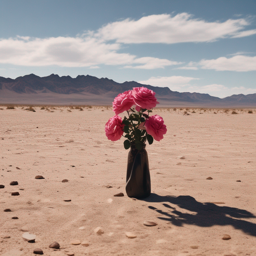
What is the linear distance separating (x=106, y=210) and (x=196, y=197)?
113 cm

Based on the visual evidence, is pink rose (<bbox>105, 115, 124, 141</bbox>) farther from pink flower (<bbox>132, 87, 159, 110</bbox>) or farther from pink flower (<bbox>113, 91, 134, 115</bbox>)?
pink flower (<bbox>132, 87, 159, 110</bbox>)

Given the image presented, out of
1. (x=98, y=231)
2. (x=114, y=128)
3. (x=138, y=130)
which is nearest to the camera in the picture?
(x=98, y=231)

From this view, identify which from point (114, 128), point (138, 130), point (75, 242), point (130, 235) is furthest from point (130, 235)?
point (114, 128)

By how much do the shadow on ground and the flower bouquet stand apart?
0.24 meters

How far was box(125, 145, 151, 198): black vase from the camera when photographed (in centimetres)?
313

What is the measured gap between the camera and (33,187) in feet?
12.1

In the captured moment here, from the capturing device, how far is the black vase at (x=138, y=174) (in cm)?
313

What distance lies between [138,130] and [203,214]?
111cm

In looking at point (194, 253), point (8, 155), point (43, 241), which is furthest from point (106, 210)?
point (8, 155)

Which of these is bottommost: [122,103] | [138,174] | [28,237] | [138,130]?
[28,237]

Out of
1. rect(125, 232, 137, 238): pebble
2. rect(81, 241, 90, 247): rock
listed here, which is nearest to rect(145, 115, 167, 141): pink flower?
rect(125, 232, 137, 238): pebble

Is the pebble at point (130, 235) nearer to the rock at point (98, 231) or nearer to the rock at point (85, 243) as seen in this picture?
the rock at point (98, 231)

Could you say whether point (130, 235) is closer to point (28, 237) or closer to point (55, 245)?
point (55, 245)

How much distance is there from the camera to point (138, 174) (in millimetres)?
3176
